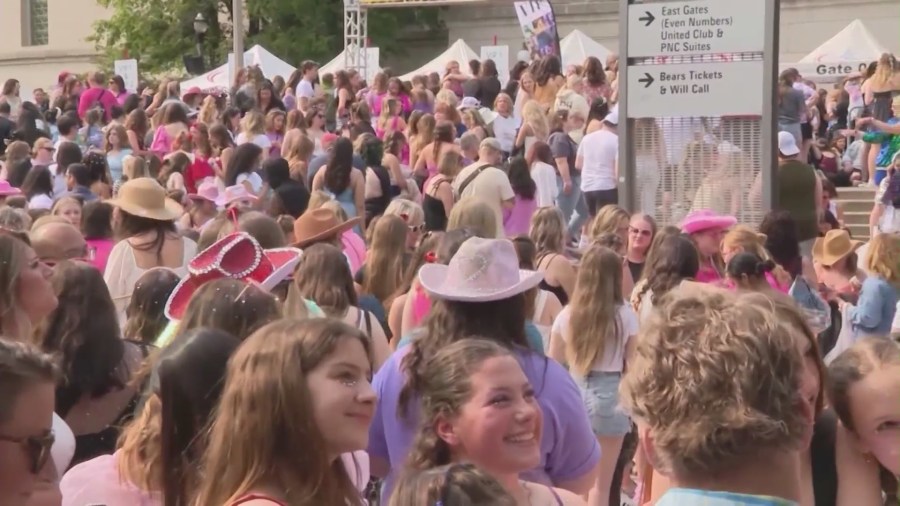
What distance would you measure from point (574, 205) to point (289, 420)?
13141 millimetres

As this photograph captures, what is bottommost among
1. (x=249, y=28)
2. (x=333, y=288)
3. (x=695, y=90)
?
(x=333, y=288)

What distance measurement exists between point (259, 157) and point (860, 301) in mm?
6849

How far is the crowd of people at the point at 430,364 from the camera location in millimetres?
2840

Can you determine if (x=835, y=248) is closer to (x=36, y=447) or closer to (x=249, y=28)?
(x=36, y=447)

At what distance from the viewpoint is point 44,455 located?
2.99 meters

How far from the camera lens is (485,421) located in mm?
3986

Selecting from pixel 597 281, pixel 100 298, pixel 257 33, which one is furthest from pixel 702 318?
pixel 257 33

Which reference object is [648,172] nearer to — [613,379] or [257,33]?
[613,379]

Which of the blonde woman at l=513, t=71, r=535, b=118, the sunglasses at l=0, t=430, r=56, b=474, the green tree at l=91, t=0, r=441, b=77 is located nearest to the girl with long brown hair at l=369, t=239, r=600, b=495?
the sunglasses at l=0, t=430, r=56, b=474

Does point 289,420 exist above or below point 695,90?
below

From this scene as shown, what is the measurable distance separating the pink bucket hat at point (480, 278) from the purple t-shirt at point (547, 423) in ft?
0.82

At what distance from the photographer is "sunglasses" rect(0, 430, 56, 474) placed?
2955 mm

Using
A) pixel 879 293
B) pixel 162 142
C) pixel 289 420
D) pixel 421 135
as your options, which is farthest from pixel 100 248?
pixel 162 142

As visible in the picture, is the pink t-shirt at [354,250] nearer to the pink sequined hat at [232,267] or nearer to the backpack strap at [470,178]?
the pink sequined hat at [232,267]
